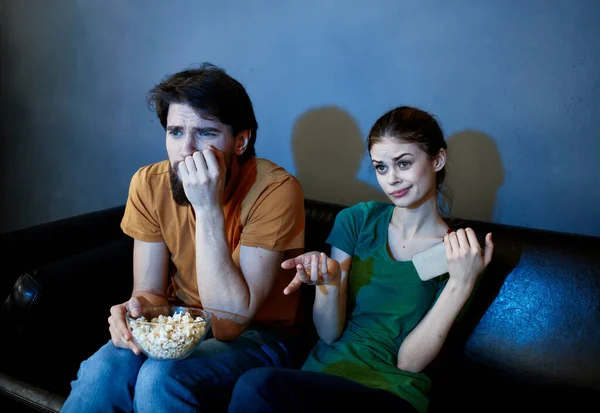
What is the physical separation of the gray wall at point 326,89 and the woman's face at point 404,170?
471 millimetres

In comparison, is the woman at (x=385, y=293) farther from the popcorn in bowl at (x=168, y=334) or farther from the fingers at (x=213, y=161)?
the fingers at (x=213, y=161)

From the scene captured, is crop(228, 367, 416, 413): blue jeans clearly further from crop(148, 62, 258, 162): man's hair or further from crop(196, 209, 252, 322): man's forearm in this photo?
crop(148, 62, 258, 162): man's hair

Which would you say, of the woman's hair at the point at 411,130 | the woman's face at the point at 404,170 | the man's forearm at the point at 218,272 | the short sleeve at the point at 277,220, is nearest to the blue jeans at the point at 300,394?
the man's forearm at the point at 218,272

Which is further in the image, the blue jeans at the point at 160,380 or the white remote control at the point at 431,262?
the white remote control at the point at 431,262

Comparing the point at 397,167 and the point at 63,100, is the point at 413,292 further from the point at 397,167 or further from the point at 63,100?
the point at 63,100

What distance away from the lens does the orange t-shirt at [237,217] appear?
131cm

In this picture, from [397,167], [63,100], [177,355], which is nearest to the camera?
[177,355]

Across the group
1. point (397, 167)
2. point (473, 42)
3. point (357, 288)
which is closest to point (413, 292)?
point (357, 288)

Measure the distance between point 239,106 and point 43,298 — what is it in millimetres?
672

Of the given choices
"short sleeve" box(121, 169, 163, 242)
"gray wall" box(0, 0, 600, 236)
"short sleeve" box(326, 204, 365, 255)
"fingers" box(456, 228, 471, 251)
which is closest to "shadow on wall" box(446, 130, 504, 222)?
"gray wall" box(0, 0, 600, 236)

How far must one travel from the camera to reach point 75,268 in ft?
4.71

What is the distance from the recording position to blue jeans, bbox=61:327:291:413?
42.9 inches

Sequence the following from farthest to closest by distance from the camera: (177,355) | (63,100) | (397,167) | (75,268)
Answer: (63,100), (75,268), (397,167), (177,355)

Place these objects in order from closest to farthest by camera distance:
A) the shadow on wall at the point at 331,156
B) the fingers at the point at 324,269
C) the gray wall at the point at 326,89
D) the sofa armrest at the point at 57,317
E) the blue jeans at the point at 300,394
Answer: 1. the blue jeans at the point at 300,394
2. the fingers at the point at 324,269
3. the sofa armrest at the point at 57,317
4. the gray wall at the point at 326,89
5. the shadow on wall at the point at 331,156
